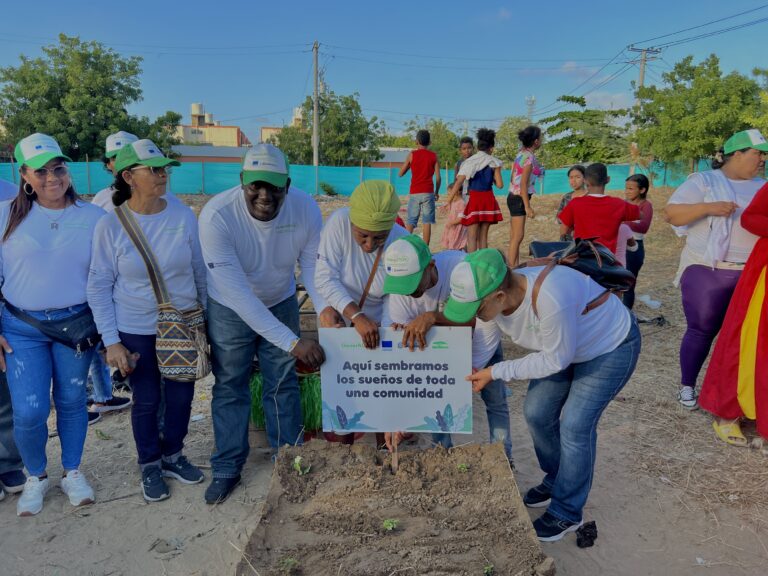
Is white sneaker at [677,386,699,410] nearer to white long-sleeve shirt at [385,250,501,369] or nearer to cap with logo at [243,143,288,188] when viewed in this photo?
white long-sleeve shirt at [385,250,501,369]

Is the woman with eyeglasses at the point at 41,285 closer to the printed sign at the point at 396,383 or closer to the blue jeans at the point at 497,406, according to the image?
the printed sign at the point at 396,383

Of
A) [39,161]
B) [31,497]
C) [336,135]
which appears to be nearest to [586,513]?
[31,497]

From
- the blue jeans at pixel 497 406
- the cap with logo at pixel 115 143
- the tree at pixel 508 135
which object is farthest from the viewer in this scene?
the tree at pixel 508 135

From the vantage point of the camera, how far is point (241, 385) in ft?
10.8

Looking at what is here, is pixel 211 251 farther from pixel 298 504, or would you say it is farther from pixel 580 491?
pixel 580 491

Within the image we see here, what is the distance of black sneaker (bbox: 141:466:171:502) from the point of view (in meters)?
3.30

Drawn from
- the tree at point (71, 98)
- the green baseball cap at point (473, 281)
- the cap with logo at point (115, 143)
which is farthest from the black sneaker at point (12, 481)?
the tree at point (71, 98)

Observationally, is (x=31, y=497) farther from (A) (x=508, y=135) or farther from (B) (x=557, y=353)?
(A) (x=508, y=135)

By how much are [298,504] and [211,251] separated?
4.16 feet

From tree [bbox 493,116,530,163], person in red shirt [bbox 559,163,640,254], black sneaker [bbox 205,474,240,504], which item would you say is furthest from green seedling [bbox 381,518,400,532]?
tree [bbox 493,116,530,163]

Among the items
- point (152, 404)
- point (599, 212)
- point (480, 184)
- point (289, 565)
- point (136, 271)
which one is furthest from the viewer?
point (480, 184)

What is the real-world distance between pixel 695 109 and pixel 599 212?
16.1 m

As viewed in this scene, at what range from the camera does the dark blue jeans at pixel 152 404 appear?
312cm

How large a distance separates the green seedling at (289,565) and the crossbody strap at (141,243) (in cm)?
156
